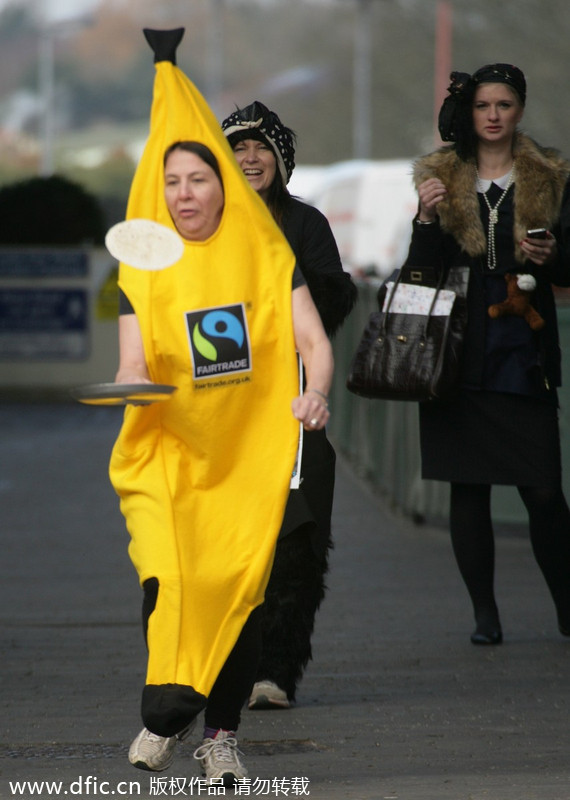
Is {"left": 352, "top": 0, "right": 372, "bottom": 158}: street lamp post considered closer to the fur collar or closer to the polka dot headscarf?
the fur collar

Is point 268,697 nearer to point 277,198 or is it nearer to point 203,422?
point 203,422

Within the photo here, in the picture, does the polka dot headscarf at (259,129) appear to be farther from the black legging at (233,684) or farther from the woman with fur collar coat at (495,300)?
the black legging at (233,684)

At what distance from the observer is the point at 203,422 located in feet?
14.1

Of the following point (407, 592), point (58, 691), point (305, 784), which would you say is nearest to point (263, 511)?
point (305, 784)

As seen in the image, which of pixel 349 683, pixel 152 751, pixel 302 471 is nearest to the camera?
pixel 152 751

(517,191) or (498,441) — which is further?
(498,441)

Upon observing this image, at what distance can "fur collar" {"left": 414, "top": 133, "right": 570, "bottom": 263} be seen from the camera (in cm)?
599

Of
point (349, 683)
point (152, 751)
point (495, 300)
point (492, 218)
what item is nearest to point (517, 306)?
point (495, 300)

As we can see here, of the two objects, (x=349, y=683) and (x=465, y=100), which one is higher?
(x=465, y=100)

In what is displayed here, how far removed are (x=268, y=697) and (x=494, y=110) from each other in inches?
85.7

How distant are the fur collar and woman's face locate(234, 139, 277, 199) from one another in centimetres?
95

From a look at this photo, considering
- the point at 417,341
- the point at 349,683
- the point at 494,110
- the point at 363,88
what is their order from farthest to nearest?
the point at 363,88, the point at 417,341, the point at 494,110, the point at 349,683

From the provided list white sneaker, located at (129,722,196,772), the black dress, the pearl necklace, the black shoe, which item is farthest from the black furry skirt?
white sneaker, located at (129,722,196,772)

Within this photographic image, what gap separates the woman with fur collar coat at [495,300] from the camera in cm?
601
